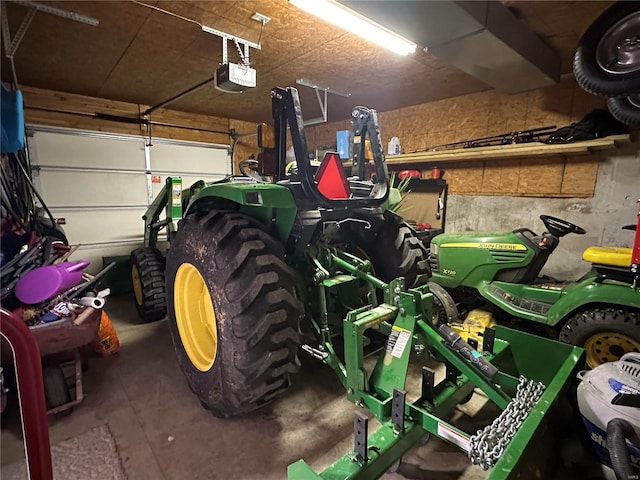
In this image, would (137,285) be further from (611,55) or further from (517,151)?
(611,55)

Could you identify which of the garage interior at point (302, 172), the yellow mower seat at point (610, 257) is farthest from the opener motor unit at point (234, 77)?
the yellow mower seat at point (610, 257)

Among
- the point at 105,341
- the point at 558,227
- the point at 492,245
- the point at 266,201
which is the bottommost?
the point at 105,341

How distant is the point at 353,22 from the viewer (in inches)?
93.0

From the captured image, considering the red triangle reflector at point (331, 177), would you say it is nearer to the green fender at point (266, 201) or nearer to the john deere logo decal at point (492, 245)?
the green fender at point (266, 201)

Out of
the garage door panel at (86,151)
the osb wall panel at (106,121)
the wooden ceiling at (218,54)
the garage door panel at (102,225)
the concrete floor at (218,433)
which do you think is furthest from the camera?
the garage door panel at (102,225)

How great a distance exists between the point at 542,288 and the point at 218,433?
2.66 metres

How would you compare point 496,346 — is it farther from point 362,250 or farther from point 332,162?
point 332,162

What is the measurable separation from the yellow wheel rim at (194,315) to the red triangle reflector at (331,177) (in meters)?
1.01

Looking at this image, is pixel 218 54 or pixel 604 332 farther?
pixel 218 54

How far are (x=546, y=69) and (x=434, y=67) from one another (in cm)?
101

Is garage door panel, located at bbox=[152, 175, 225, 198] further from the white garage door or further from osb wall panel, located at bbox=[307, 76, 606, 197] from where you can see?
osb wall panel, located at bbox=[307, 76, 606, 197]

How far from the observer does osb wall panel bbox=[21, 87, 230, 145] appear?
14.7ft

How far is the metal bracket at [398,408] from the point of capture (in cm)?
133

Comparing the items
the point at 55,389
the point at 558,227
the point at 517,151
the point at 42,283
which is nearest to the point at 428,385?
the point at 558,227
